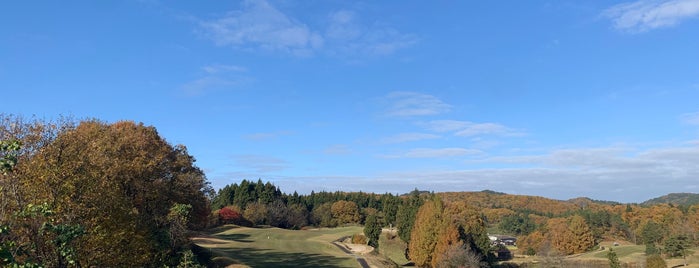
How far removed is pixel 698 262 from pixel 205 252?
7531 centimetres

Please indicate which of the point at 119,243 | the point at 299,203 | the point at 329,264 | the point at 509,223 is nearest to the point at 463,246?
the point at 329,264

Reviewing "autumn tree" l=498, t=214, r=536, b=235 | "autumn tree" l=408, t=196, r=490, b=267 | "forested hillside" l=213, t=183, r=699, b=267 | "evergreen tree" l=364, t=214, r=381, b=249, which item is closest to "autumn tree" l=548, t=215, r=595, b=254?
"forested hillside" l=213, t=183, r=699, b=267

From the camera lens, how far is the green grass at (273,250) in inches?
1538

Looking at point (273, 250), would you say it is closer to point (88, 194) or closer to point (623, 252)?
point (88, 194)

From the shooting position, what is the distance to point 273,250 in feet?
160

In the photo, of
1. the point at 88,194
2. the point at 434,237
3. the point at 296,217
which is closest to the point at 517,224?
the point at 296,217

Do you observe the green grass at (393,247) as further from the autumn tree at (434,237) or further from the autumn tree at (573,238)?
the autumn tree at (573,238)

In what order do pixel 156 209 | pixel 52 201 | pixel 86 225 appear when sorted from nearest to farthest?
pixel 52 201 → pixel 86 225 → pixel 156 209

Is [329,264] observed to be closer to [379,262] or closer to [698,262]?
[379,262]

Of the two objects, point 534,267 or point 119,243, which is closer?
point 119,243

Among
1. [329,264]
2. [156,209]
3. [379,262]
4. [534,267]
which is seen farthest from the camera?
[534,267]

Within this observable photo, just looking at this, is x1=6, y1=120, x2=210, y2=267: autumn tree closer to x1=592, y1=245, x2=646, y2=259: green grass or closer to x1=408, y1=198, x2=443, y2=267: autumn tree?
x1=408, y1=198, x2=443, y2=267: autumn tree

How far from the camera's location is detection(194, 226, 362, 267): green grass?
128ft

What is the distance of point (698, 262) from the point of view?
72.0m
